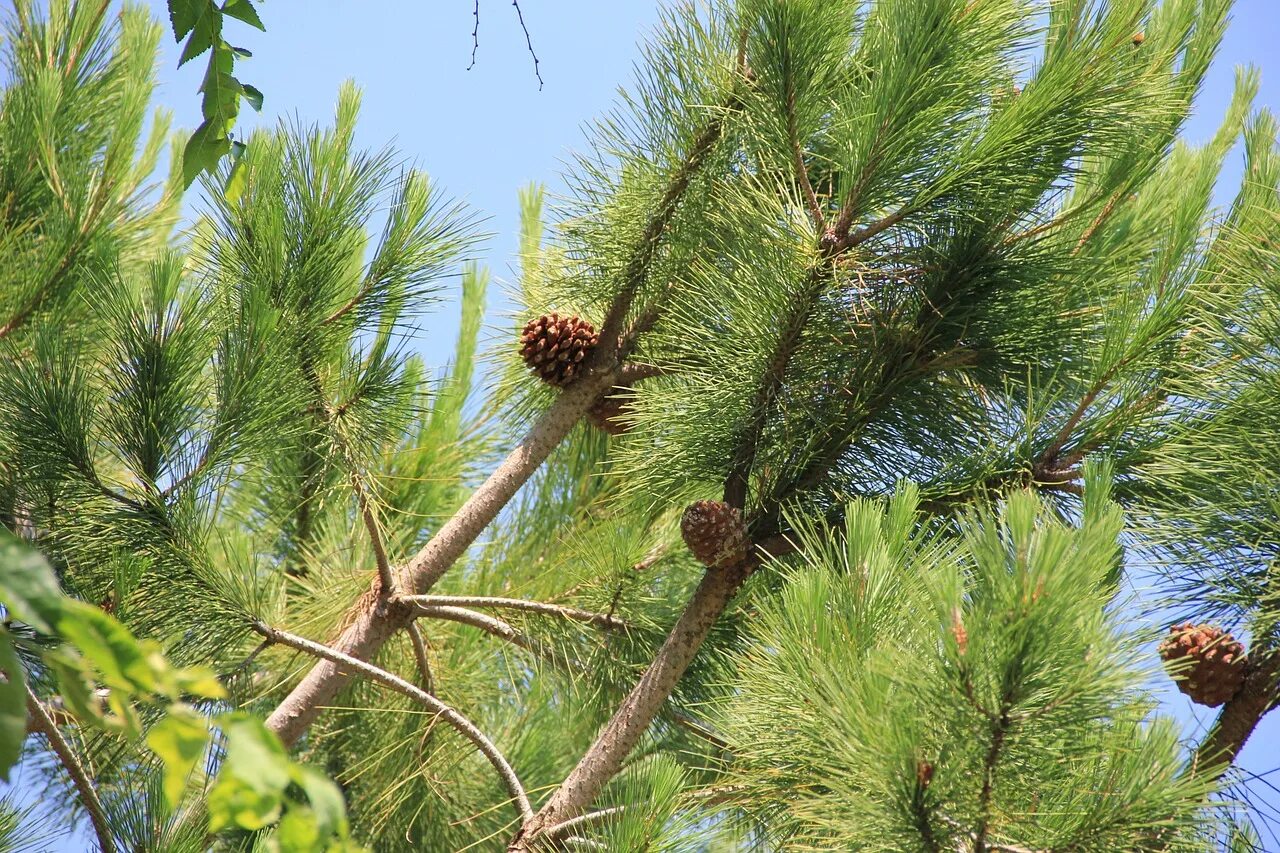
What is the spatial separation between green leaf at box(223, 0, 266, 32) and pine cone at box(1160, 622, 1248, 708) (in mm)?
1074

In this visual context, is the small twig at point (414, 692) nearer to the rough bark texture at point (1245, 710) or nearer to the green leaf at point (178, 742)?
the rough bark texture at point (1245, 710)

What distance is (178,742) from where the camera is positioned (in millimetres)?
538

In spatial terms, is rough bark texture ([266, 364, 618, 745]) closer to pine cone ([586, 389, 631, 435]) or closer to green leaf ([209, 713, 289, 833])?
pine cone ([586, 389, 631, 435])

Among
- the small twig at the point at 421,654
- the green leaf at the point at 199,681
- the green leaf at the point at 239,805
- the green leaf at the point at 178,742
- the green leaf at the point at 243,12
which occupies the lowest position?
the small twig at the point at 421,654

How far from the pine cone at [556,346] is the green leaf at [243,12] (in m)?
0.78

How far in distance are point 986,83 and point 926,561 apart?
586 millimetres

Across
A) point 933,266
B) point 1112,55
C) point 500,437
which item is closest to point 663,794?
point 933,266

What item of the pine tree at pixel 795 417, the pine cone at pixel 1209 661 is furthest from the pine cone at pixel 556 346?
the pine cone at pixel 1209 661

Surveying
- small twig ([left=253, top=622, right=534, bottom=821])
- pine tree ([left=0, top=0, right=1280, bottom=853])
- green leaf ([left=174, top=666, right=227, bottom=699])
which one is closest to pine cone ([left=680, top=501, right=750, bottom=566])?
pine tree ([left=0, top=0, right=1280, bottom=853])

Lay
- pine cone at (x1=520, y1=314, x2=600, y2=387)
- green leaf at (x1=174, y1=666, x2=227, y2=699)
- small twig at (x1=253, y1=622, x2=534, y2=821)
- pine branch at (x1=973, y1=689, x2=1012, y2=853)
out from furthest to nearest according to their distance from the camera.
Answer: pine cone at (x1=520, y1=314, x2=600, y2=387) < small twig at (x1=253, y1=622, x2=534, y2=821) < pine branch at (x1=973, y1=689, x2=1012, y2=853) < green leaf at (x1=174, y1=666, x2=227, y2=699)

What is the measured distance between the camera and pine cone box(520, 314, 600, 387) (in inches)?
72.8

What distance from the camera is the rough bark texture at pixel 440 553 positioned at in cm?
185

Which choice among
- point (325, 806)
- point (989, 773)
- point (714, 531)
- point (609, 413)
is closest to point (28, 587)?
point (325, 806)

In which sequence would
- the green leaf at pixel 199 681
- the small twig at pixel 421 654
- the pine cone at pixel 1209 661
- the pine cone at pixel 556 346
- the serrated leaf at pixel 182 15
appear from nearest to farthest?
the green leaf at pixel 199 681 → the serrated leaf at pixel 182 15 → the pine cone at pixel 1209 661 → the pine cone at pixel 556 346 → the small twig at pixel 421 654
